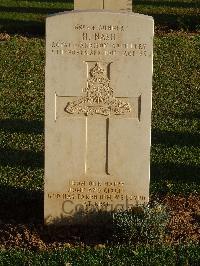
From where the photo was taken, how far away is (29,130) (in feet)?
32.5

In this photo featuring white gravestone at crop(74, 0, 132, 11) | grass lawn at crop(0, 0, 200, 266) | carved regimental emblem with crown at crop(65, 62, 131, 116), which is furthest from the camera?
white gravestone at crop(74, 0, 132, 11)

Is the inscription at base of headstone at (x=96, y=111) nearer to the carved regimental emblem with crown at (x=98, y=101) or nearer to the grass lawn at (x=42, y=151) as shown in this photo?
the carved regimental emblem with crown at (x=98, y=101)

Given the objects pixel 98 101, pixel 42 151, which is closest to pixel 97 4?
pixel 98 101

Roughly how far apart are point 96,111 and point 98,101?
3.9 inches

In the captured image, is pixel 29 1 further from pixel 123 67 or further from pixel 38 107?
pixel 123 67

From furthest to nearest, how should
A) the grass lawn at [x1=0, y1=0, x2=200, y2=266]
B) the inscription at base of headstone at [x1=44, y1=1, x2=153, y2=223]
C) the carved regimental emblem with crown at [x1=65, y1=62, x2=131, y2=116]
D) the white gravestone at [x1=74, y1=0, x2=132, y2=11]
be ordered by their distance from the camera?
the white gravestone at [x1=74, y1=0, x2=132, y2=11]
the carved regimental emblem with crown at [x1=65, y1=62, x2=131, y2=116]
the inscription at base of headstone at [x1=44, y1=1, x2=153, y2=223]
the grass lawn at [x1=0, y1=0, x2=200, y2=266]

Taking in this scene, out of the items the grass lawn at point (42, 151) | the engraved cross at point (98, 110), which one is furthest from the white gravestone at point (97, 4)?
the grass lawn at point (42, 151)

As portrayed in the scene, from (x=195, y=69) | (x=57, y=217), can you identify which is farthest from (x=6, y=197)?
(x=195, y=69)

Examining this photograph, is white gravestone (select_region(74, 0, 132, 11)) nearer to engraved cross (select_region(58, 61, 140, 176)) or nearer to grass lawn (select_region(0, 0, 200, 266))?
engraved cross (select_region(58, 61, 140, 176))

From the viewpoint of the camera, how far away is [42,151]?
29.6ft

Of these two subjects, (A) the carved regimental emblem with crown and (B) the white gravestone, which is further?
(B) the white gravestone

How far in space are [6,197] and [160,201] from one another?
62.3 inches

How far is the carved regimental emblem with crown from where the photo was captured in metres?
6.35

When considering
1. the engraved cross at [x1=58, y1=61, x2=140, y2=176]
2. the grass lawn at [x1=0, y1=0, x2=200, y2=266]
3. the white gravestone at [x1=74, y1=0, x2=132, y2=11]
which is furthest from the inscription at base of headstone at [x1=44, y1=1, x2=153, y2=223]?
the white gravestone at [x1=74, y1=0, x2=132, y2=11]
